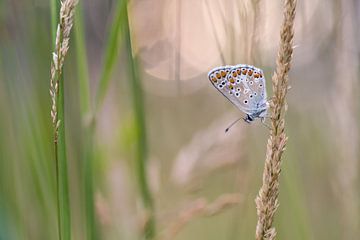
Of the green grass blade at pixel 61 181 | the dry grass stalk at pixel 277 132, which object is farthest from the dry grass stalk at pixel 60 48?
the dry grass stalk at pixel 277 132

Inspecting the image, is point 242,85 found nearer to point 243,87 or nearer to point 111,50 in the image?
point 243,87

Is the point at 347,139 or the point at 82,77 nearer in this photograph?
the point at 82,77

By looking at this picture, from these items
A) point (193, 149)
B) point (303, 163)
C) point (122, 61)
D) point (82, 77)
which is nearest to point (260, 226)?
point (82, 77)

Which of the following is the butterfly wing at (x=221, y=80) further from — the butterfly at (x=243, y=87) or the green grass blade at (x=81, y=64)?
the green grass blade at (x=81, y=64)

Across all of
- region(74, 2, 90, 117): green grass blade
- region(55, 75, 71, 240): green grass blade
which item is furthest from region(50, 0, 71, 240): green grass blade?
region(74, 2, 90, 117): green grass blade

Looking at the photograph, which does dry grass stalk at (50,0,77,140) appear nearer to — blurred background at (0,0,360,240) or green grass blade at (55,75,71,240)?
green grass blade at (55,75,71,240)

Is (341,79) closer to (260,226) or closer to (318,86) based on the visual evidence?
(318,86)

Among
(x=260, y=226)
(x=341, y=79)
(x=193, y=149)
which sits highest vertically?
(x=260, y=226)
